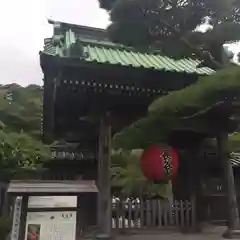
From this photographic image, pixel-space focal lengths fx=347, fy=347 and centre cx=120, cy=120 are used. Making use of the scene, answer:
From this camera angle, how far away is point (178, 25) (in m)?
5.40

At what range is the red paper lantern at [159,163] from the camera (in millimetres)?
6227

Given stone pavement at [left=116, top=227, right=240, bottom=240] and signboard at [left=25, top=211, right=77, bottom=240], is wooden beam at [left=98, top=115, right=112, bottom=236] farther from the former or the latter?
signboard at [left=25, top=211, right=77, bottom=240]

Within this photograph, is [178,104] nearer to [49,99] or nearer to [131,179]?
[49,99]

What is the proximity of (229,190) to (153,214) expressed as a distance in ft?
6.01

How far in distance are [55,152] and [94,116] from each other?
6.29 metres

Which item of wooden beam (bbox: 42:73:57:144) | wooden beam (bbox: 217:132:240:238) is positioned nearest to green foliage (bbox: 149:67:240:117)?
wooden beam (bbox: 42:73:57:144)

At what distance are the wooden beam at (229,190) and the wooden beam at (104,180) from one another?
2268 mm

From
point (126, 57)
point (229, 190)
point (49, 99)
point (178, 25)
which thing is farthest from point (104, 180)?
point (178, 25)

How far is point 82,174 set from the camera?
12297 millimetres

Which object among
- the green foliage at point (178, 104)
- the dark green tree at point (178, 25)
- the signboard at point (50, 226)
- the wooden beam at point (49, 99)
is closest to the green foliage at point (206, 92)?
the green foliage at point (178, 104)

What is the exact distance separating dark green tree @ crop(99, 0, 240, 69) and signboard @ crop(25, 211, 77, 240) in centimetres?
288

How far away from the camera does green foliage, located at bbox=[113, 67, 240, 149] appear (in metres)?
4.15

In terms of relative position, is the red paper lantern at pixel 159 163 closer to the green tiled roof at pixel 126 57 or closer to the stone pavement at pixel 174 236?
the stone pavement at pixel 174 236

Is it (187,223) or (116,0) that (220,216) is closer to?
(187,223)
